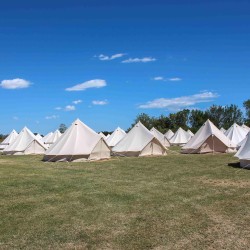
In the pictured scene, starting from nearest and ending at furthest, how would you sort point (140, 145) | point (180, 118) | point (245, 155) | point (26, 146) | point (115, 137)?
1. point (245, 155)
2. point (140, 145)
3. point (26, 146)
4. point (115, 137)
5. point (180, 118)

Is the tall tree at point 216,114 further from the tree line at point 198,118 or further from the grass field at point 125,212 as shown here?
the grass field at point 125,212

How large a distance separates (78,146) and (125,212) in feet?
51.7

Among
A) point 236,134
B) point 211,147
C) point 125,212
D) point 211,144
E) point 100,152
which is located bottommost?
point 125,212

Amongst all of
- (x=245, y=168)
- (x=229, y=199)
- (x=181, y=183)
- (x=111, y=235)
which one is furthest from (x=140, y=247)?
(x=245, y=168)

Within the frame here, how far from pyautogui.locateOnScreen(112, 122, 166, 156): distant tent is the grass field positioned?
44.2 ft

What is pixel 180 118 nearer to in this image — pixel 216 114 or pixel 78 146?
pixel 216 114

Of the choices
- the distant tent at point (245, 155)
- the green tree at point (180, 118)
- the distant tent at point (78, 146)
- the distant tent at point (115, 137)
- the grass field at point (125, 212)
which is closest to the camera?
the grass field at point (125, 212)

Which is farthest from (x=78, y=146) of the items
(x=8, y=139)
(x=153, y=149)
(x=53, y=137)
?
(x=53, y=137)

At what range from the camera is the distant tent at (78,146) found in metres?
24.5

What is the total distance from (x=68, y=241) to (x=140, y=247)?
1411 mm

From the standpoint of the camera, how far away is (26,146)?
3534 centimetres

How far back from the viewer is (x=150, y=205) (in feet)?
32.9

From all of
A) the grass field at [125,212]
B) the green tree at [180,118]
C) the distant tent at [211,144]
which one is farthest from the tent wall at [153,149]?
the green tree at [180,118]

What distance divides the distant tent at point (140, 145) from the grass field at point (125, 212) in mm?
13476
